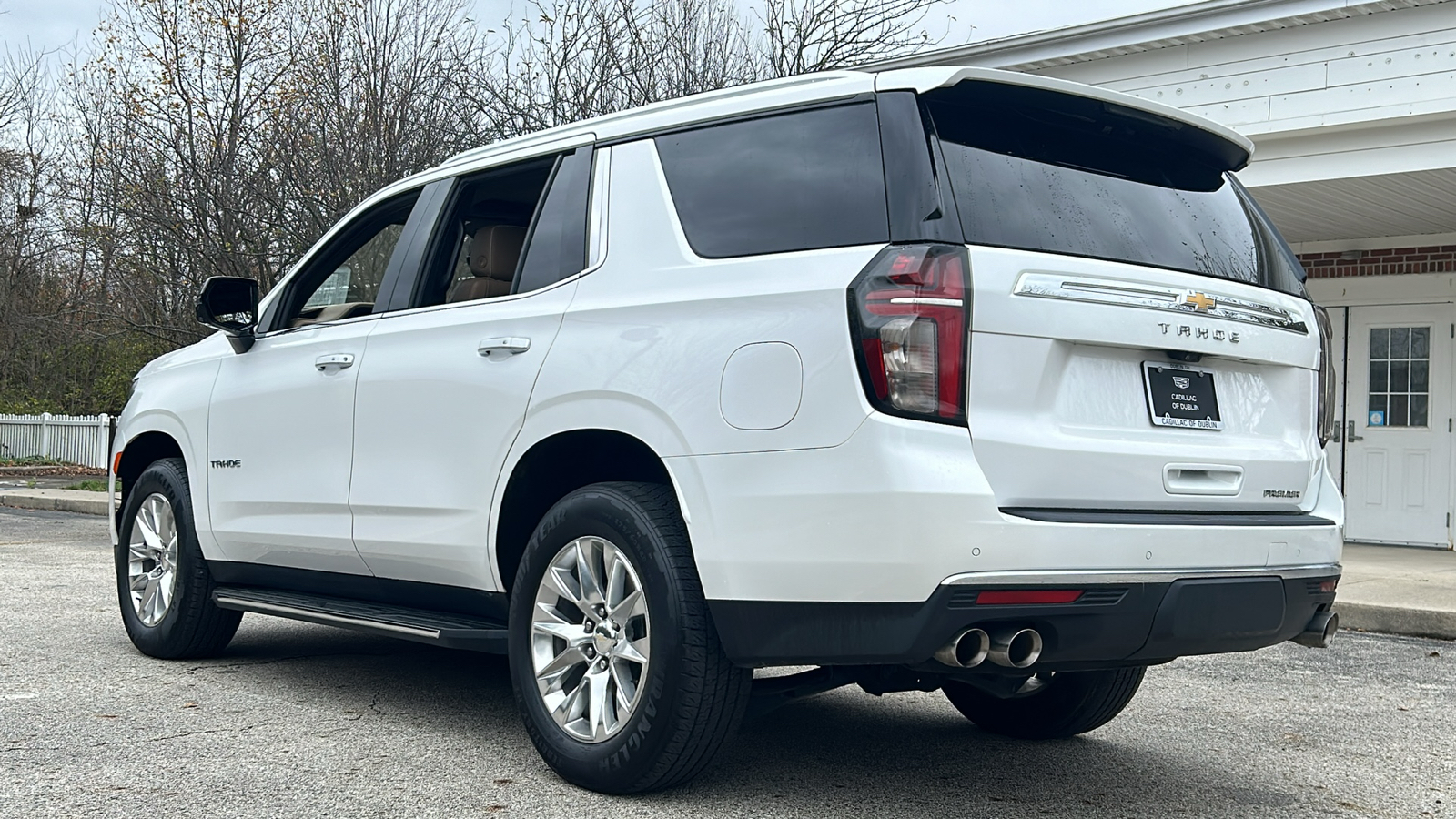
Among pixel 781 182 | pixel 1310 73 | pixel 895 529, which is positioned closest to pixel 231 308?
pixel 781 182

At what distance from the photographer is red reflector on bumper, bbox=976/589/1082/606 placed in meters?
3.33

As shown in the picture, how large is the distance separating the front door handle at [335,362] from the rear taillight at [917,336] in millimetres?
2420

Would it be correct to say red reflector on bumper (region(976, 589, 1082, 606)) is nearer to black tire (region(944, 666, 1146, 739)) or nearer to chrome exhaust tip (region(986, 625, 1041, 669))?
chrome exhaust tip (region(986, 625, 1041, 669))

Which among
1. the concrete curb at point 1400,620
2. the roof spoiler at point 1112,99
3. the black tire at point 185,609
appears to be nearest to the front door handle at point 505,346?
the roof spoiler at point 1112,99

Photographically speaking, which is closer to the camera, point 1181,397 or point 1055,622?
point 1055,622

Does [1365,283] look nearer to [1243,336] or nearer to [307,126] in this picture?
[1243,336]

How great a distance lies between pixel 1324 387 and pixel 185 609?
461 centimetres

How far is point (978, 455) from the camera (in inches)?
133

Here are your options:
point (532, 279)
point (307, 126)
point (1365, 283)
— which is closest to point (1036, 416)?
point (532, 279)

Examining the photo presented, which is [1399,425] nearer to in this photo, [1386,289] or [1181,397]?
[1386,289]

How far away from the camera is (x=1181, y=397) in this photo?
3768mm

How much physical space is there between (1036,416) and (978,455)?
0.23 m

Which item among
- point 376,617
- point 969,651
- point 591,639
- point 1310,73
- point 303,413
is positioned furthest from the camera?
point 1310,73

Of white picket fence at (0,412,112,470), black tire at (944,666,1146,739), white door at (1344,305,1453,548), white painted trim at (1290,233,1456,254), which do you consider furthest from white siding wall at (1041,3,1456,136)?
white picket fence at (0,412,112,470)
